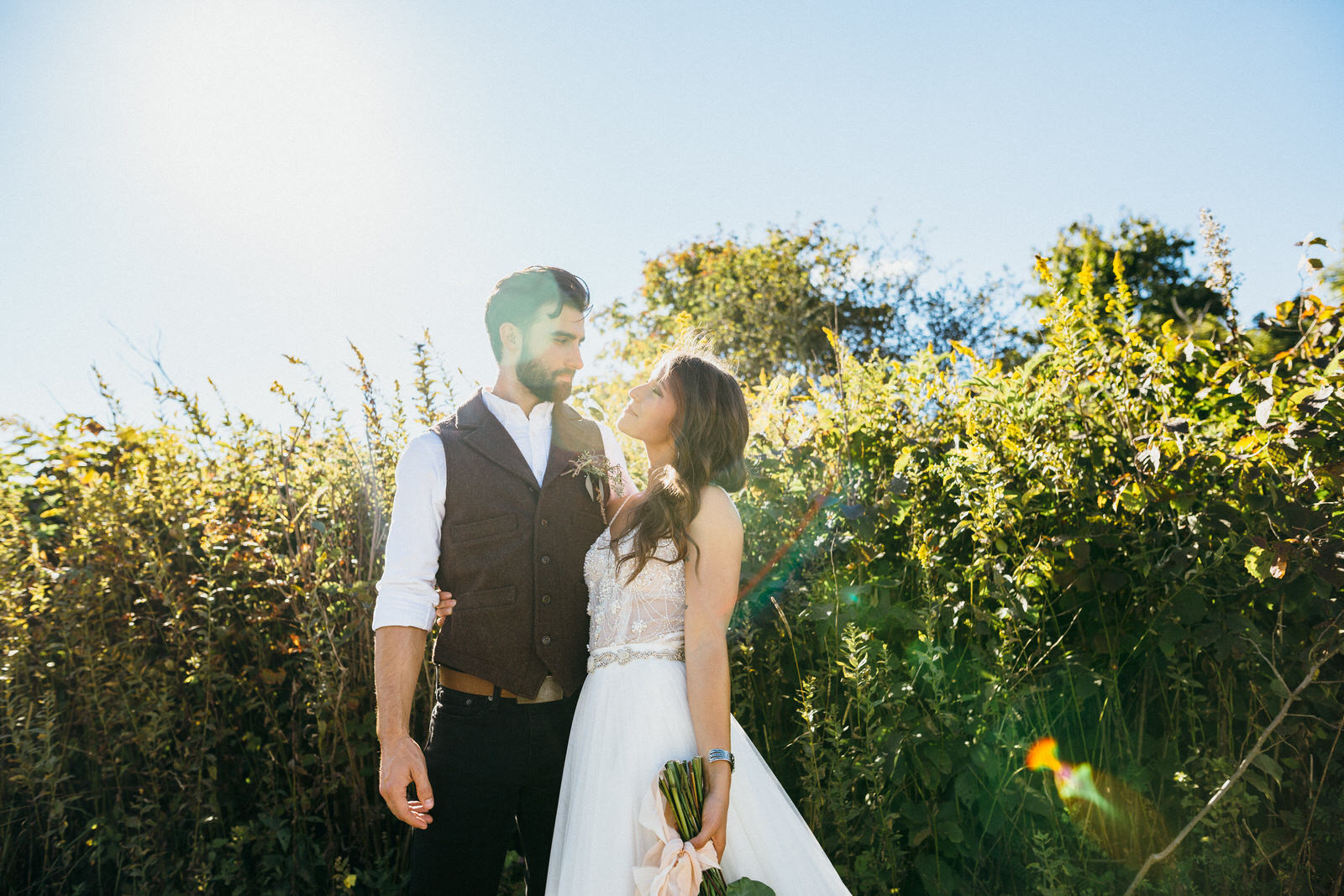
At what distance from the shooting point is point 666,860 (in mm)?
1587

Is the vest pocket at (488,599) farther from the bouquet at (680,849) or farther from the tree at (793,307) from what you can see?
the tree at (793,307)

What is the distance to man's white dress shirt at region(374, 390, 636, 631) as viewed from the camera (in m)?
1.99

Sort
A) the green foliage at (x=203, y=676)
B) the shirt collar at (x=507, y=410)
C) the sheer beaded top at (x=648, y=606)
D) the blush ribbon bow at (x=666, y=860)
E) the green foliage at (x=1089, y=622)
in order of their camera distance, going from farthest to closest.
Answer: the green foliage at (x=203, y=676)
the shirt collar at (x=507, y=410)
the green foliage at (x=1089, y=622)
the sheer beaded top at (x=648, y=606)
the blush ribbon bow at (x=666, y=860)

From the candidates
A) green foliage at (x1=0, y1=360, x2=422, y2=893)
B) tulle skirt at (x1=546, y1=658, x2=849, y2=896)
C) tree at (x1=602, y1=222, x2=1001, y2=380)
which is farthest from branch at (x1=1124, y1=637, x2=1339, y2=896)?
tree at (x1=602, y1=222, x2=1001, y2=380)

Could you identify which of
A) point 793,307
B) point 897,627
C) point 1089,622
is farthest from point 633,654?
point 793,307

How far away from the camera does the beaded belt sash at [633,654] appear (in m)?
1.94

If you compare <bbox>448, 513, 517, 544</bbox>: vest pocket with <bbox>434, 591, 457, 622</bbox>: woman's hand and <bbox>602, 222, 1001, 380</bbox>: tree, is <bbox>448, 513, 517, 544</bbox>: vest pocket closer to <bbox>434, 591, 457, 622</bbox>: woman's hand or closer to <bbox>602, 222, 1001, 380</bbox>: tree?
<bbox>434, 591, 457, 622</bbox>: woman's hand

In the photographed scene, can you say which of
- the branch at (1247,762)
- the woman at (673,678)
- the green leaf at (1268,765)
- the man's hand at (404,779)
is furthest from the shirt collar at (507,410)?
the green leaf at (1268,765)

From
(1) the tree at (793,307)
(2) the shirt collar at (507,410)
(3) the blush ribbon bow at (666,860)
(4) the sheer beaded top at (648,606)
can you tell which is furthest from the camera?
(1) the tree at (793,307)

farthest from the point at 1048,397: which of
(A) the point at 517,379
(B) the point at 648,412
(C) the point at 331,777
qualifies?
(C) the point at 331,777

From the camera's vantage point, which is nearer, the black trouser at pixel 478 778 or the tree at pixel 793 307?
the black trouser at pixel 478 778

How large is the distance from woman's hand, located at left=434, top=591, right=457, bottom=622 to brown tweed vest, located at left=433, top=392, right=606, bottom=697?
3cm

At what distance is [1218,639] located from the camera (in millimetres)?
2135

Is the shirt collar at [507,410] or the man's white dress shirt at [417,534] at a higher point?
the shirt collar at [507,410]
